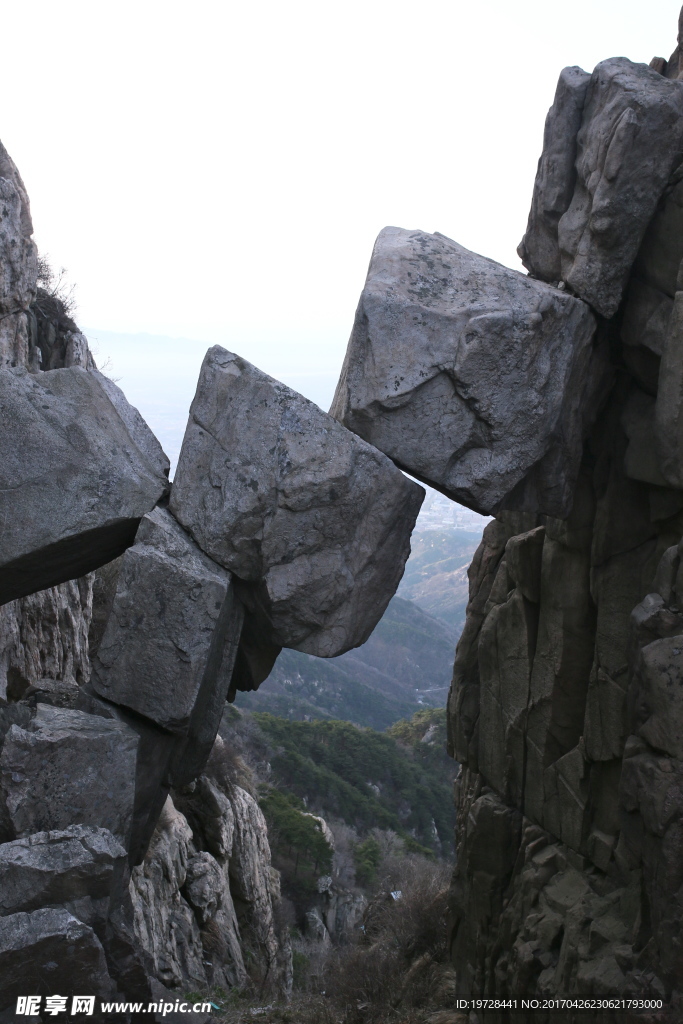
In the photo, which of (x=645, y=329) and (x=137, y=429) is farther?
(x=645, y=329)

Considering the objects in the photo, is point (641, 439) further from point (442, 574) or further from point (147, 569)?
point (442, 574)

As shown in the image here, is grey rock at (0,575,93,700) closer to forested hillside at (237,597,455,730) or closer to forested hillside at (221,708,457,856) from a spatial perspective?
forested hillside at (221,708,457,856)

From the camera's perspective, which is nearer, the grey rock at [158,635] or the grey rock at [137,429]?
the grey rock at [158,635]

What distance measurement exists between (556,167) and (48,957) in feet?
22.7

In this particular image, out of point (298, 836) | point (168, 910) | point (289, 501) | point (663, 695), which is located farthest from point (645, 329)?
point (298, 836)

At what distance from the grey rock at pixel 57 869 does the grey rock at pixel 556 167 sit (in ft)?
19.1

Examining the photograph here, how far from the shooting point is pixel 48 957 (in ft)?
14.6

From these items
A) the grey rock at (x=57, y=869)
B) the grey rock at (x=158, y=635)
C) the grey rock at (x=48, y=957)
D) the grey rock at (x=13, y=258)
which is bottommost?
the grey rock at (x=48, y=957)

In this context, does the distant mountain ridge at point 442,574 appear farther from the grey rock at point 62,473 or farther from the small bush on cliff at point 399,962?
the grey rock at point 62,473

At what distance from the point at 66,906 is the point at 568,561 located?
18.6ft

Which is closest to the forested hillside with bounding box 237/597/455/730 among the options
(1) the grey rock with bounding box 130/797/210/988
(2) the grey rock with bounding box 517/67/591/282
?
(1) the grey rock with bounding box 130/797/210/988

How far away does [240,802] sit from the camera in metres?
15.1

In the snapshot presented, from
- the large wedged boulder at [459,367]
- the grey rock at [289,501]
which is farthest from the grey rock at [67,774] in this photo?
the large wedged boulder at [459,367]

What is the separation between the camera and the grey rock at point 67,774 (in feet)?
16.6
